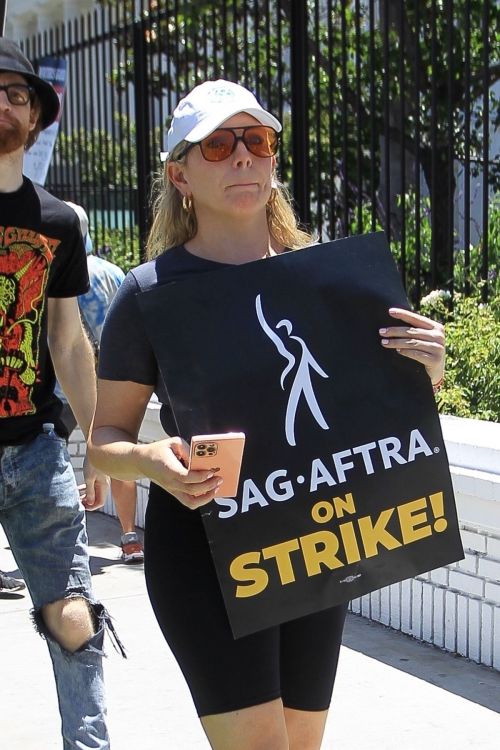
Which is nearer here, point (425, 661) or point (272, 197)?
point (272, 197)

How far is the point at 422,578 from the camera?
4.59m

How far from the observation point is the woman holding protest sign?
2.39 metres

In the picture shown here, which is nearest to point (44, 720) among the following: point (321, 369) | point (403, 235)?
point (321, 369)

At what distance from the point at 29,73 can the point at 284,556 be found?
1.61 meters

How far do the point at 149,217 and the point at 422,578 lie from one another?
15.8ft

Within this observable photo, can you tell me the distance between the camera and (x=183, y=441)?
89.4 inches

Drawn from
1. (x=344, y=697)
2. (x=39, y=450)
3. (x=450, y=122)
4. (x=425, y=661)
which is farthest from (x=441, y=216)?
(x=39, y=450)

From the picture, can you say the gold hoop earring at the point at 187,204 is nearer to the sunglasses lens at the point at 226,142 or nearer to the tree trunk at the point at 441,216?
the sunglasses lens at the point at 226,142

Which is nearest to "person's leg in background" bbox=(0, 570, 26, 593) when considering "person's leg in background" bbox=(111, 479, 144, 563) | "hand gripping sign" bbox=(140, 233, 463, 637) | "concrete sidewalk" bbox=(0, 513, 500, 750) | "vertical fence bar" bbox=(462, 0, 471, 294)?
"concrete sidewalk" bbox=(0, 513, 500, 750)

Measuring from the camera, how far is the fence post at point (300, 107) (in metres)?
7.28

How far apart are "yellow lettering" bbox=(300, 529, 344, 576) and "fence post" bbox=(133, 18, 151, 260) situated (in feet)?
22.1

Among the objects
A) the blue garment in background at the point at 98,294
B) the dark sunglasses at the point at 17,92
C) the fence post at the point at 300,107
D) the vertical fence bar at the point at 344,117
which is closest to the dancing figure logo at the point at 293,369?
the dark sunglasses at the point at 17,92

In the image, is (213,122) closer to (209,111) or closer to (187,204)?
(209,111)

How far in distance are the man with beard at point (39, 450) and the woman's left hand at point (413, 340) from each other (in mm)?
1197
